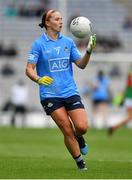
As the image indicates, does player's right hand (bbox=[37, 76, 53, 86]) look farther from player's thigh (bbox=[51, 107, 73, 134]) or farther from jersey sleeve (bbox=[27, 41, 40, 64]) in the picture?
player's thigh (bbox=[51, 107, 73, 134])

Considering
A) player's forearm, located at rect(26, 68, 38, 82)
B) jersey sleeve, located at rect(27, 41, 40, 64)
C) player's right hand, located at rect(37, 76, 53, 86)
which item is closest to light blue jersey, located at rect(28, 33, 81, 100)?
jersey sleeve, located at rect(27, 41, 40, 64)

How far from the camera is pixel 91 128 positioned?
33.5 metres

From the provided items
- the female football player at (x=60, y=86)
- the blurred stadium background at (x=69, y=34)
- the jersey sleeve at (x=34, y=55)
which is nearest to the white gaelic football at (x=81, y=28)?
the female football player at (x=60, y=86)

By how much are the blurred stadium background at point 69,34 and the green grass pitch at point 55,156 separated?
818cm

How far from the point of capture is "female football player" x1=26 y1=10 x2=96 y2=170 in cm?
1312

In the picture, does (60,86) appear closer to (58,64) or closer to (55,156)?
(58,64)

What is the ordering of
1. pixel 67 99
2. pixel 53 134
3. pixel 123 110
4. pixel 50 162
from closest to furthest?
pixel 67 99 < pixel 50 162 < pixel 53 134 < pixel 123 110

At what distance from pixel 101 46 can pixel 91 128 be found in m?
9.01

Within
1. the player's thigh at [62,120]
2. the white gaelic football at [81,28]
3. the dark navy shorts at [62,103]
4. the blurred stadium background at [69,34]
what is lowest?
the blurred stadium background at [69,34]

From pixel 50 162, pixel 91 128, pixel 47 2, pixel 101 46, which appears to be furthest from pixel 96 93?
pixel 50 162

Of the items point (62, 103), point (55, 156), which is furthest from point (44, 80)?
point (55, 156)

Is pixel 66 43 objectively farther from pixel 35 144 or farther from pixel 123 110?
pixel 123 110

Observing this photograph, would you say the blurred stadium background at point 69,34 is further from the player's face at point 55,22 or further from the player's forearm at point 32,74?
the player's forearm at point 32,74

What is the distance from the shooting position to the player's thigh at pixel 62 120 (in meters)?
13.1
